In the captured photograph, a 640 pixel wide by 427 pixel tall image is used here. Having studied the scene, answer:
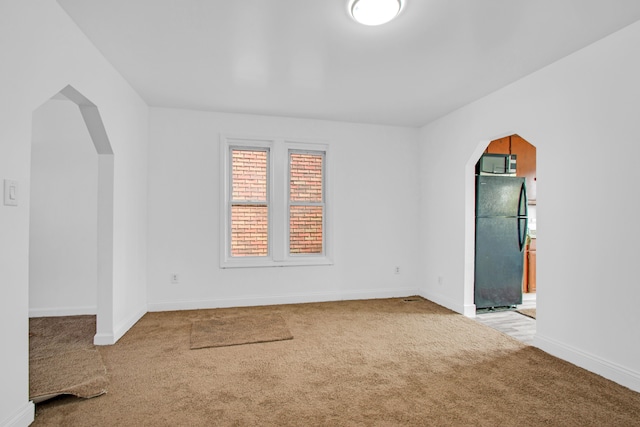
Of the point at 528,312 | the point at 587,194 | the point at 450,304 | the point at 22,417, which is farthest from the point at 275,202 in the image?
A: the point at 528,312

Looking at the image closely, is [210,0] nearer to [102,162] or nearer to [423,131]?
[102,162]

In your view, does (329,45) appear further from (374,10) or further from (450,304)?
(450,304)

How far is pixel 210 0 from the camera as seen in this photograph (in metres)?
2.08

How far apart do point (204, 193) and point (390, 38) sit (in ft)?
9.18

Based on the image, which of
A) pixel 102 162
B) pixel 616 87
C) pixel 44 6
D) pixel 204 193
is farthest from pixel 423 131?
pixel 44 6

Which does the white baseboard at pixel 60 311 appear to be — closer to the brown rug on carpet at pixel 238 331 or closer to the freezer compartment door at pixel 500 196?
the brown rug on carpet at pixel 238 331

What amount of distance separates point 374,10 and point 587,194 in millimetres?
2085

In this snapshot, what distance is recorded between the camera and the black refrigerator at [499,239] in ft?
13.8

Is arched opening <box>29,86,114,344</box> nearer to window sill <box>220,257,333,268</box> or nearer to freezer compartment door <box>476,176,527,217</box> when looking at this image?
window sill <box>220,257,333,268</box>

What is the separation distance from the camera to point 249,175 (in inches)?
178

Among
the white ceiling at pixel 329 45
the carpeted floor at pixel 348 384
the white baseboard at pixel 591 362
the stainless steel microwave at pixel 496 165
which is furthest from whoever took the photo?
the stainless steel microwave at pixel 496 165

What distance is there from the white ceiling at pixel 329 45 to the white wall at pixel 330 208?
618 millimetres

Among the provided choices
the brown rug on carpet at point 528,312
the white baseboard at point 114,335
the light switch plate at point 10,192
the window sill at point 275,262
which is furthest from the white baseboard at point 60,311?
the brown rug on carpet at point 528,312

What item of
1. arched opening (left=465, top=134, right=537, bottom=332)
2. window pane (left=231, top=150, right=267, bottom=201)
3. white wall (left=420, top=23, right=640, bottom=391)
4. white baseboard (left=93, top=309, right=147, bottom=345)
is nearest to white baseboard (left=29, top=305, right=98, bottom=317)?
white baseboard (left=93, top=309, right=147, bottom=345)
